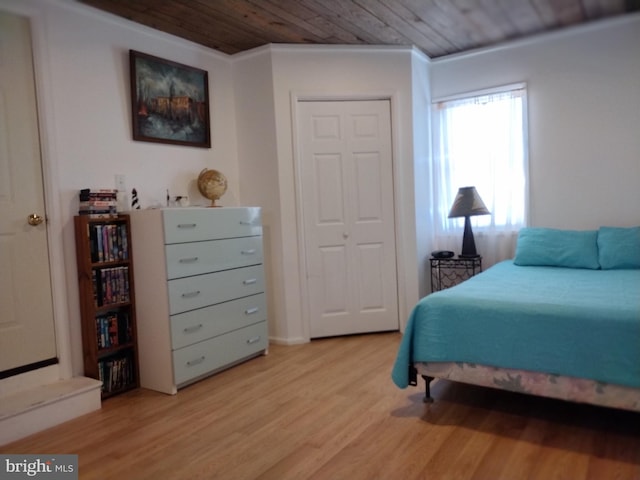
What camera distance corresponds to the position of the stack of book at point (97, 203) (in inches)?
107

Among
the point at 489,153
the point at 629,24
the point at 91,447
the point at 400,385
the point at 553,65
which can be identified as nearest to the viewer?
the point at 91,447

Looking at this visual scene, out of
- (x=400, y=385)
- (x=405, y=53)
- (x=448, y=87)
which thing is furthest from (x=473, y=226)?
(x=400, y=385)

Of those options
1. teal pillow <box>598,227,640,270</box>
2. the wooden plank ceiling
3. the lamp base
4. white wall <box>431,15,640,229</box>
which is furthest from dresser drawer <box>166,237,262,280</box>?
teal pillow <box>598,227,640,270</box>

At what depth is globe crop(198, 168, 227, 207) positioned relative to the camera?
3428mm

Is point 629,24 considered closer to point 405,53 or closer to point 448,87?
point 448,87

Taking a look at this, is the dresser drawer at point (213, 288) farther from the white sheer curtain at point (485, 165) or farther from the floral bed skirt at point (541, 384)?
the white sheer curtain at point (485, 165)

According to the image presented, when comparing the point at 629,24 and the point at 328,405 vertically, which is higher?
the point at 629,24

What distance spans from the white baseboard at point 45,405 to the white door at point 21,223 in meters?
0.18

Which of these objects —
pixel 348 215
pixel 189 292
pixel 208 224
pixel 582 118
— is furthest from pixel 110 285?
pixel 582 118

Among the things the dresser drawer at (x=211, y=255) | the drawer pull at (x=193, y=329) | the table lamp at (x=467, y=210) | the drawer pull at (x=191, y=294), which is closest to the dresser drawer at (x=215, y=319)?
the drawer pull at (x=193, y=329)

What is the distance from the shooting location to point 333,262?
12.4ft

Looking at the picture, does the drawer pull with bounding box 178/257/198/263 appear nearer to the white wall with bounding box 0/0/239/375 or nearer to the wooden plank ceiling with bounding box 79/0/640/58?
the white wall with bounding box 0/0/239/375

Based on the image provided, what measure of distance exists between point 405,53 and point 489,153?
1116 mm

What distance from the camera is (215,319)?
3031mm
